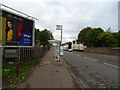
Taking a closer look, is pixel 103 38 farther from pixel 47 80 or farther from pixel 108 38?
pixel 47 80

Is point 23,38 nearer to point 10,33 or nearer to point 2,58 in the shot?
point 10,33

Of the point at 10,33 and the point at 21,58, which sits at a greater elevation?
the point at 10,33

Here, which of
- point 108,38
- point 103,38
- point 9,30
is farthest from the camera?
point 103,38

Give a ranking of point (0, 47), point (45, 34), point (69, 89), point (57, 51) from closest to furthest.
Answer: point (69, 89) → point (0, 47) → point (57, 51) → point (45, 34)

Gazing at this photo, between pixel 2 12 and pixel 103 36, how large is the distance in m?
35.8

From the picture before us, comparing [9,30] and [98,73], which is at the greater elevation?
[9,30]

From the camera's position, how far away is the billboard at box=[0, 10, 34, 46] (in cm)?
1499

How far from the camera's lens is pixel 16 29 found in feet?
54.7

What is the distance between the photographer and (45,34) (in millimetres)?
39219

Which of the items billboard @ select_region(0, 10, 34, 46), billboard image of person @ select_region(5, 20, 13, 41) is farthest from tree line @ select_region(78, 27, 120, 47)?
billboard image of person @ select_region(5, 20, 13, 41)

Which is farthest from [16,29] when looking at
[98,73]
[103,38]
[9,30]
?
[103,38]

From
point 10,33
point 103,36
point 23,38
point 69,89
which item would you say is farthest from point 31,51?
point 103,36

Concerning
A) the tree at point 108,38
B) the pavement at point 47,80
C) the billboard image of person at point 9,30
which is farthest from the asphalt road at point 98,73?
the tree at point 108,38

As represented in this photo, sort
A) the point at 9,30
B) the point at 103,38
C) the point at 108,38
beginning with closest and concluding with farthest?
the point at 9,30, the point at 108,38, the point at 103,38
